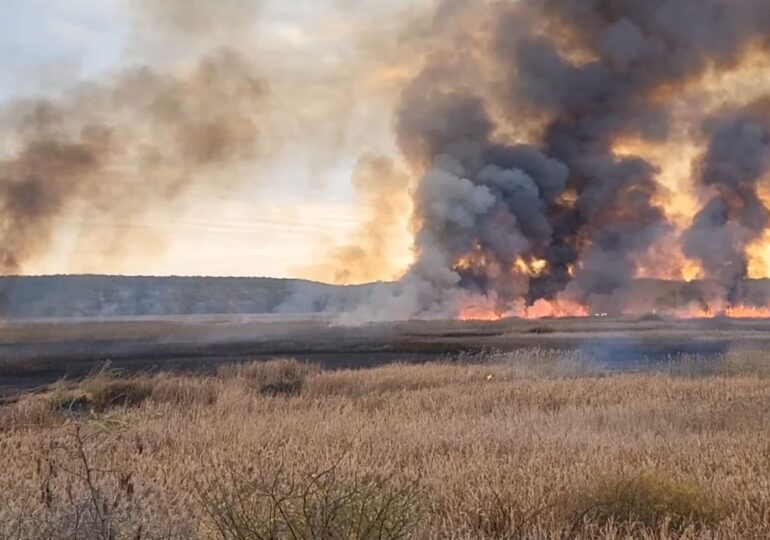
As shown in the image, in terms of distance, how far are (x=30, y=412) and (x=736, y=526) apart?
15.0 metres

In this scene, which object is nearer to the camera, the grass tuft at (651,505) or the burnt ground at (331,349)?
the grass tuft at (651,505)

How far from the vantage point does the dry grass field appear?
6891 millimetres

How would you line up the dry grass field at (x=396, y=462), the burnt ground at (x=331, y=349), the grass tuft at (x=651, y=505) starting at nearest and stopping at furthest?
the dry grass field at (x=396, y=462) → the grass tuft at (x=651, y=505) → the burnt ground at (x=331, y=349)

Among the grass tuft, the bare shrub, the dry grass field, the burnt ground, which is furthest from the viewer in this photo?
the burnt ground

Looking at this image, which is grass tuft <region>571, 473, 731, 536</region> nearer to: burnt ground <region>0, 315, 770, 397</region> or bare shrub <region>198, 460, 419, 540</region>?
bare shrub <region>198, 460, 419, 540</region>

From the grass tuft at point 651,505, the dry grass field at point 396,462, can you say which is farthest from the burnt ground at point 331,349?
the grass tuft at point 651,505

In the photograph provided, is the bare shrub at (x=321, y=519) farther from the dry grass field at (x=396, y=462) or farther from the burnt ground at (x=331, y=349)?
the burnt ground at (x=331, y=349)

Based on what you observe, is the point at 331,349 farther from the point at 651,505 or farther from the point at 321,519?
the point at 321,519

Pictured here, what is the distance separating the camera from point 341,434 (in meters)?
13.4

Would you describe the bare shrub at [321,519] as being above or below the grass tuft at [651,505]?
above

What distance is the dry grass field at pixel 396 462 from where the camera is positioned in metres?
6.89

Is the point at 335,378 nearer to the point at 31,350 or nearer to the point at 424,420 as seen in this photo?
the point at 424,420

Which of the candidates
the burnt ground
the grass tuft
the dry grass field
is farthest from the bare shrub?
the burnt ground

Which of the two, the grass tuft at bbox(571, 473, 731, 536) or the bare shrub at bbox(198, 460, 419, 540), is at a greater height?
the bare shrub at bbox(198, 460, 419, 540)
